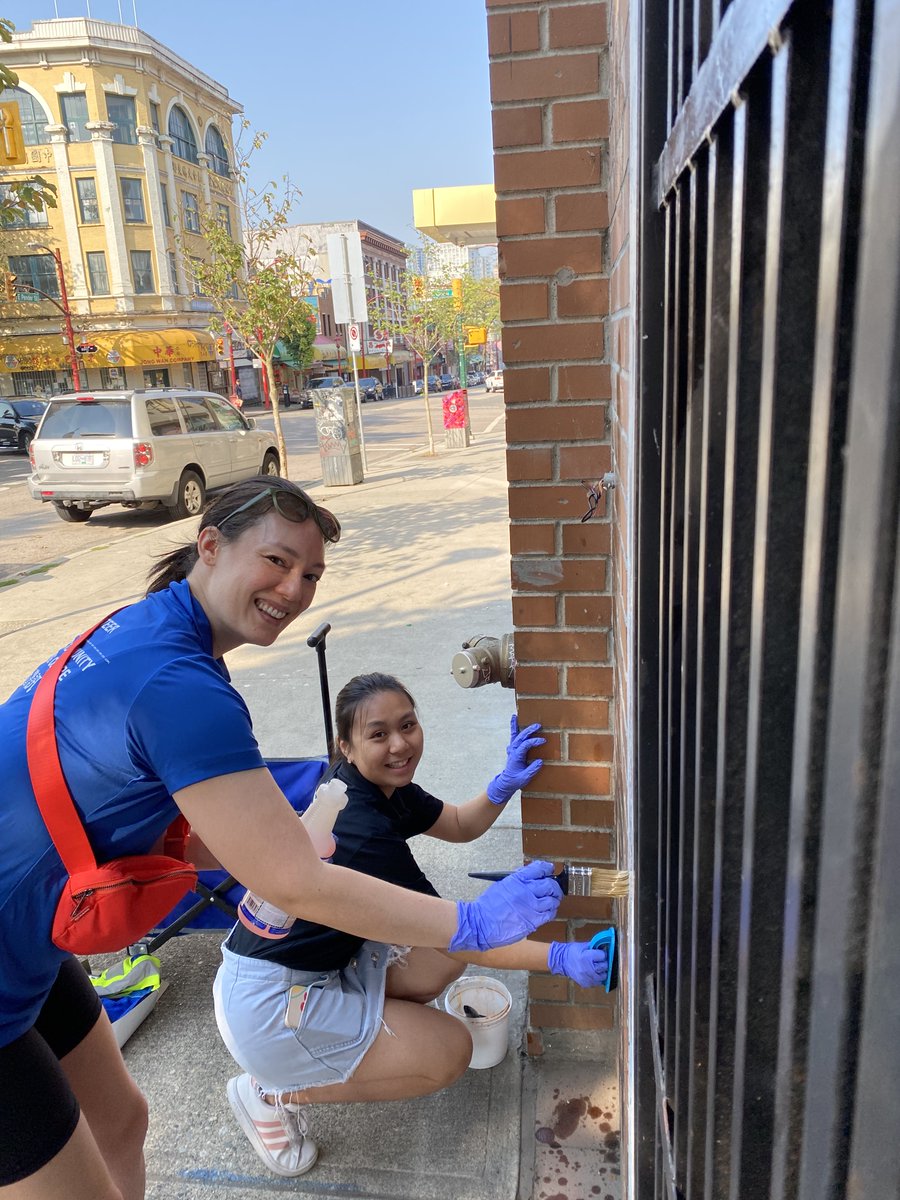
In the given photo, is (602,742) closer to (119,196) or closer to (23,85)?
(119,196)

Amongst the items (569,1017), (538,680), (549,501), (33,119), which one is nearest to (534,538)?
(549,501)

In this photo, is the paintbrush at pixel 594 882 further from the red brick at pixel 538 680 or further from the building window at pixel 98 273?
the building window at pixel 98 273

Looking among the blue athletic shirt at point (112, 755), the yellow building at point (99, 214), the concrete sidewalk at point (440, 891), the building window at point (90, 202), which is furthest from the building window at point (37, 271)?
the blue athletic shirt at point (112, 755)

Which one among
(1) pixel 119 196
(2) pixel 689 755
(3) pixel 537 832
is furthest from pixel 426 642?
(1) pixel 119 196

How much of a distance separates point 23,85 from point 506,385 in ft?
148

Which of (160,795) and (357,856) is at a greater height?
(160,795)

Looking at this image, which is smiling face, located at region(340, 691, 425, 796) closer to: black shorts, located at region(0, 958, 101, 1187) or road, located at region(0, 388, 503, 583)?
black shorts, located at region(0, 958, 101, 1187)

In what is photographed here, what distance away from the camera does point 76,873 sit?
1.48 meters

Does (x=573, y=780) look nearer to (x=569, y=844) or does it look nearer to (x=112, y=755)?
(x=569, y=844)

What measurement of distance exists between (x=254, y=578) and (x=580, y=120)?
126 centimetres

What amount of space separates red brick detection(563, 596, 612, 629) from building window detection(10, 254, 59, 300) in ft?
138

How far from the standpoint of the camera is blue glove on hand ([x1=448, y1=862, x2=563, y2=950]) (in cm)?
183

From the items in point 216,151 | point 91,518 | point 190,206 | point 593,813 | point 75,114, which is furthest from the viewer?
point 216,151

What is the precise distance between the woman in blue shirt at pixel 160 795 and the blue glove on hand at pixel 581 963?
23 cm
